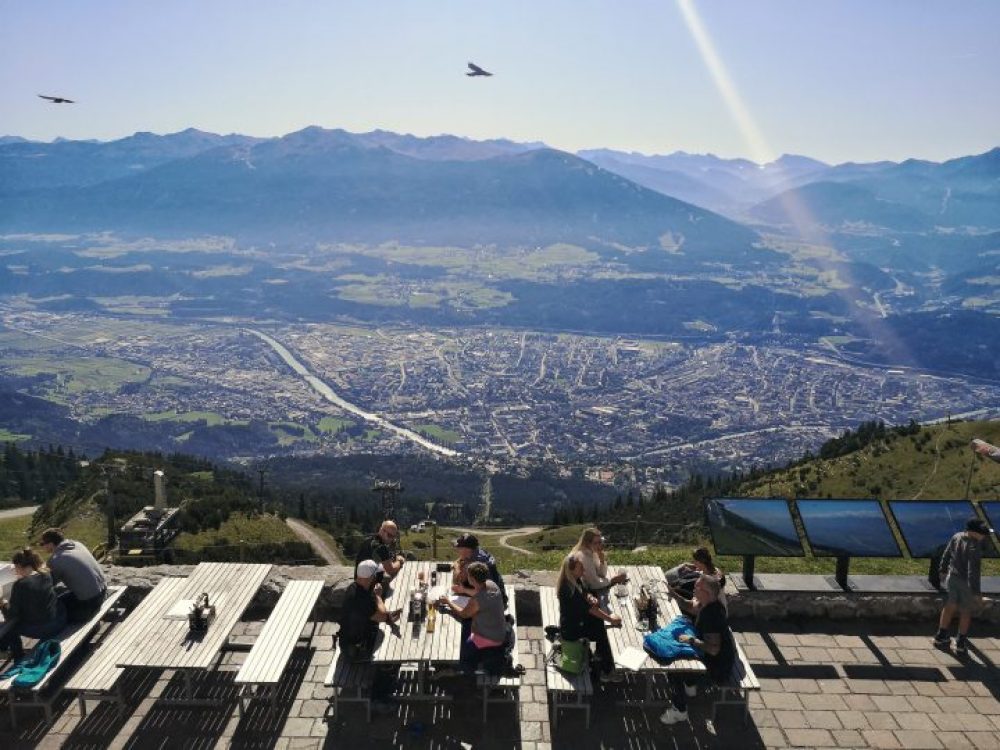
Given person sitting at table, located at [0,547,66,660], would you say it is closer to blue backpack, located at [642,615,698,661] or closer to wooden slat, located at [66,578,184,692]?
wooden slat, located at [66,578,184,692]

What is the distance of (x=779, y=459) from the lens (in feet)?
511

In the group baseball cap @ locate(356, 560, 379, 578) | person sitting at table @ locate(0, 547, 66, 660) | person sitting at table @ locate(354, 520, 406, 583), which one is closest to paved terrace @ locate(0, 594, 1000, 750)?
person sitting at table @ locate(0, 547, 66, 660)

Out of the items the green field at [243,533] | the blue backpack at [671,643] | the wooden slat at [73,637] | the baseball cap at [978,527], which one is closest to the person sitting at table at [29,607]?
the wooden slat at [73,637]

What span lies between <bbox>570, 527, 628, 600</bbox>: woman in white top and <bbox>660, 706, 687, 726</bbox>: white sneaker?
1.66 m

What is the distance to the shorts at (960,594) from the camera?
10430mm

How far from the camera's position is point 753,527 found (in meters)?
11.3

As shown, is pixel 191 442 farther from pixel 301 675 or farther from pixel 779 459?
pixel 301 675

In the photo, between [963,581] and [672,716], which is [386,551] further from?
[963,581]

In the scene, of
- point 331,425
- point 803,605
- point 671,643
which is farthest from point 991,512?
point 331,425

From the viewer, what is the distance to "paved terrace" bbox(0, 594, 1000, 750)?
8.53 m

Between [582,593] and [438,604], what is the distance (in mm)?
1894

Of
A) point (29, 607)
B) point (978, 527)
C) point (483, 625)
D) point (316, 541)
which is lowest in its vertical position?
point (316, 541)

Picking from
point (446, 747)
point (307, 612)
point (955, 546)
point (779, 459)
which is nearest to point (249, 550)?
point (307, 612)

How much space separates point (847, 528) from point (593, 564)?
4.21 metres
